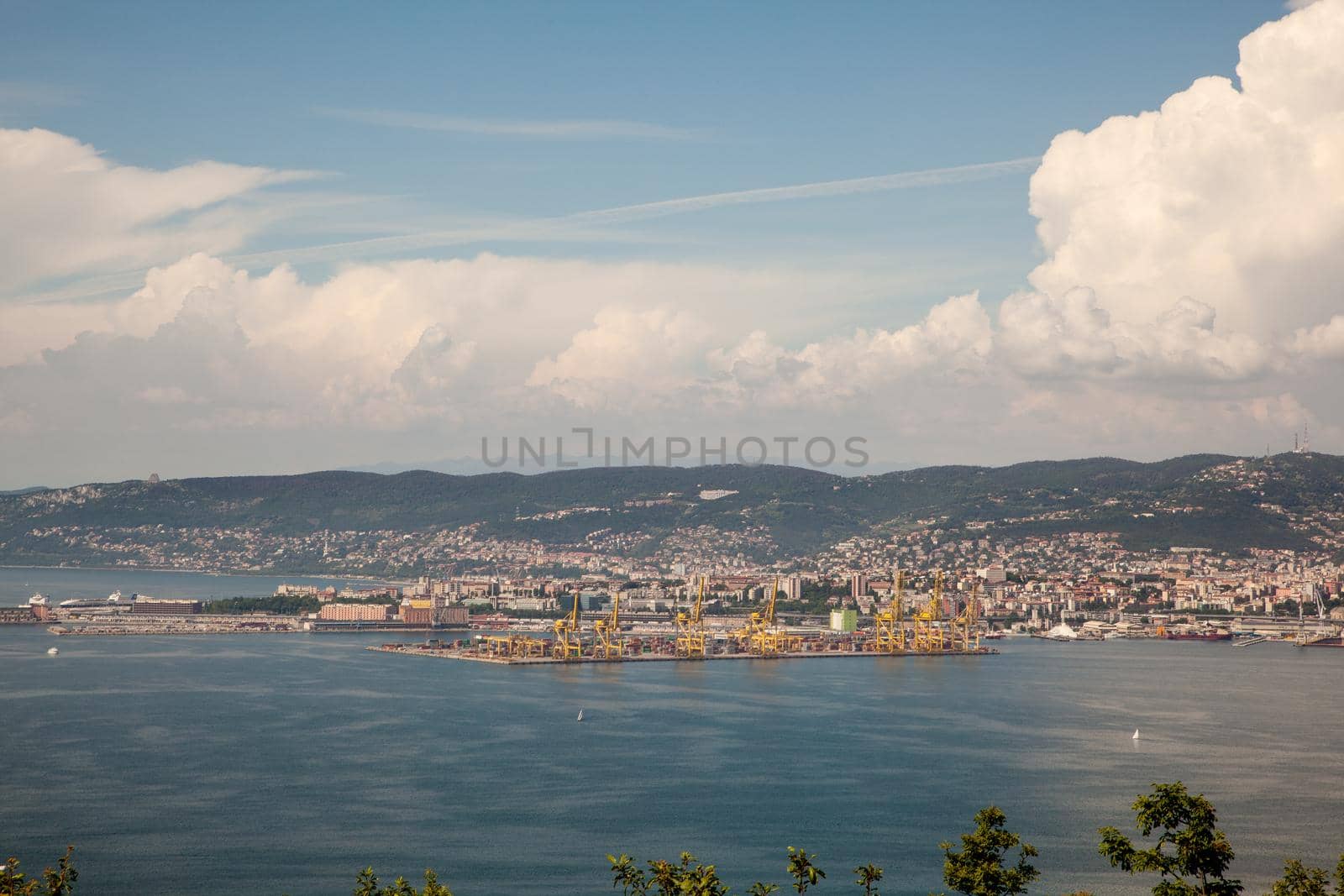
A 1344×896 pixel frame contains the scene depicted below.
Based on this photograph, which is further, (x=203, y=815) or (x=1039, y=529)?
(x=1039, y=529)

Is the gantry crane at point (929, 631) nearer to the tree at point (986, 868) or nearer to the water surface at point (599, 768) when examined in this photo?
the water surface at point (599, 768)

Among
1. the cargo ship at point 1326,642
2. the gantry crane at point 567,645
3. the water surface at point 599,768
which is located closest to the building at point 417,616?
the gantry crane at point 567,645

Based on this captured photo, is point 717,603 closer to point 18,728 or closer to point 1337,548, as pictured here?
point 1337,548

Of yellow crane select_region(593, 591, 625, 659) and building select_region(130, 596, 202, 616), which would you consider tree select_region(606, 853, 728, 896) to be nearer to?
yellow crane select_region(593, 591, 625, 659)

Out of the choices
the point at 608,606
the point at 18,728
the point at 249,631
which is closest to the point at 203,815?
the point at 18,728

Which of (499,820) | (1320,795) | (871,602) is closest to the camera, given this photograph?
(499,820)
